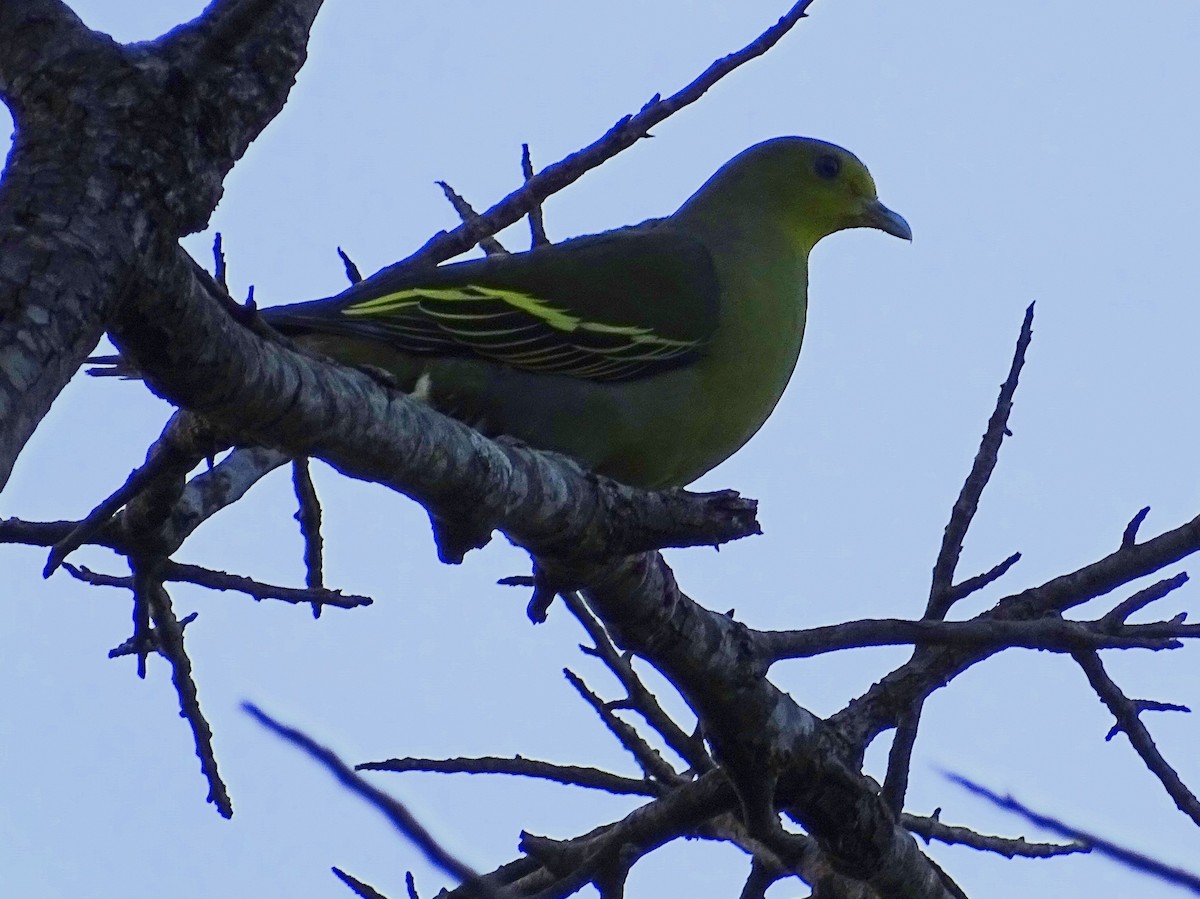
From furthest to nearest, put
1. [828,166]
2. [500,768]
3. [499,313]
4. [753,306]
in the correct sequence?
[828,166] → [753,306] → [499,313] → [500,768]

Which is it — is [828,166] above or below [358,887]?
above

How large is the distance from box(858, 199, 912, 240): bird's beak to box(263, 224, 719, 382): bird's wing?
1.16 meters

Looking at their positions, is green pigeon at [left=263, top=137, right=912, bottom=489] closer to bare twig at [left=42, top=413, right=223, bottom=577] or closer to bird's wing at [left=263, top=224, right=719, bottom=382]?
bird's wing at [left=263, top=224, right=719, bottom=382]

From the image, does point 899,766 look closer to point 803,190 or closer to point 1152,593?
point 1152,593

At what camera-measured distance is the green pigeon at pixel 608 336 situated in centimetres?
466

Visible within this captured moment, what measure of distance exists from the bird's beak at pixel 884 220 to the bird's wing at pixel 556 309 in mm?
1162

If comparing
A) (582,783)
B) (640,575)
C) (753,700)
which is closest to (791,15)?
(640,575)

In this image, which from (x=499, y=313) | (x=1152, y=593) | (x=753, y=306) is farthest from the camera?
(x=753, y=306)

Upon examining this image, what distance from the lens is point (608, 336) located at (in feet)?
16.8

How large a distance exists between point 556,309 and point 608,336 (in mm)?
182

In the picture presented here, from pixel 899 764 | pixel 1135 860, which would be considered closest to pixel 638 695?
pixel 899 764

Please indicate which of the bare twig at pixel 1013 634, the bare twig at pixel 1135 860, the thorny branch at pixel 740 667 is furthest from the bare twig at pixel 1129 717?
the bare twig at pixel 1135 860

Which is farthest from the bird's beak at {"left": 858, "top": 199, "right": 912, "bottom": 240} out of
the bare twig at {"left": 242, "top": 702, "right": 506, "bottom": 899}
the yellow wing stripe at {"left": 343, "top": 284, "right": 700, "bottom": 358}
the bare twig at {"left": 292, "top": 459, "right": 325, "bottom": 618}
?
the bare twig at {"left": 242, "top": 702, "right": 506, "bottom": 899}

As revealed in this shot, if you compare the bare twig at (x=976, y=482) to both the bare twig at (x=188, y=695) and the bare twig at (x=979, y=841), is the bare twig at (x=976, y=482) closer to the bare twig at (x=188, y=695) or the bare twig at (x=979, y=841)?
the bare twig at (x=979, y=841)
